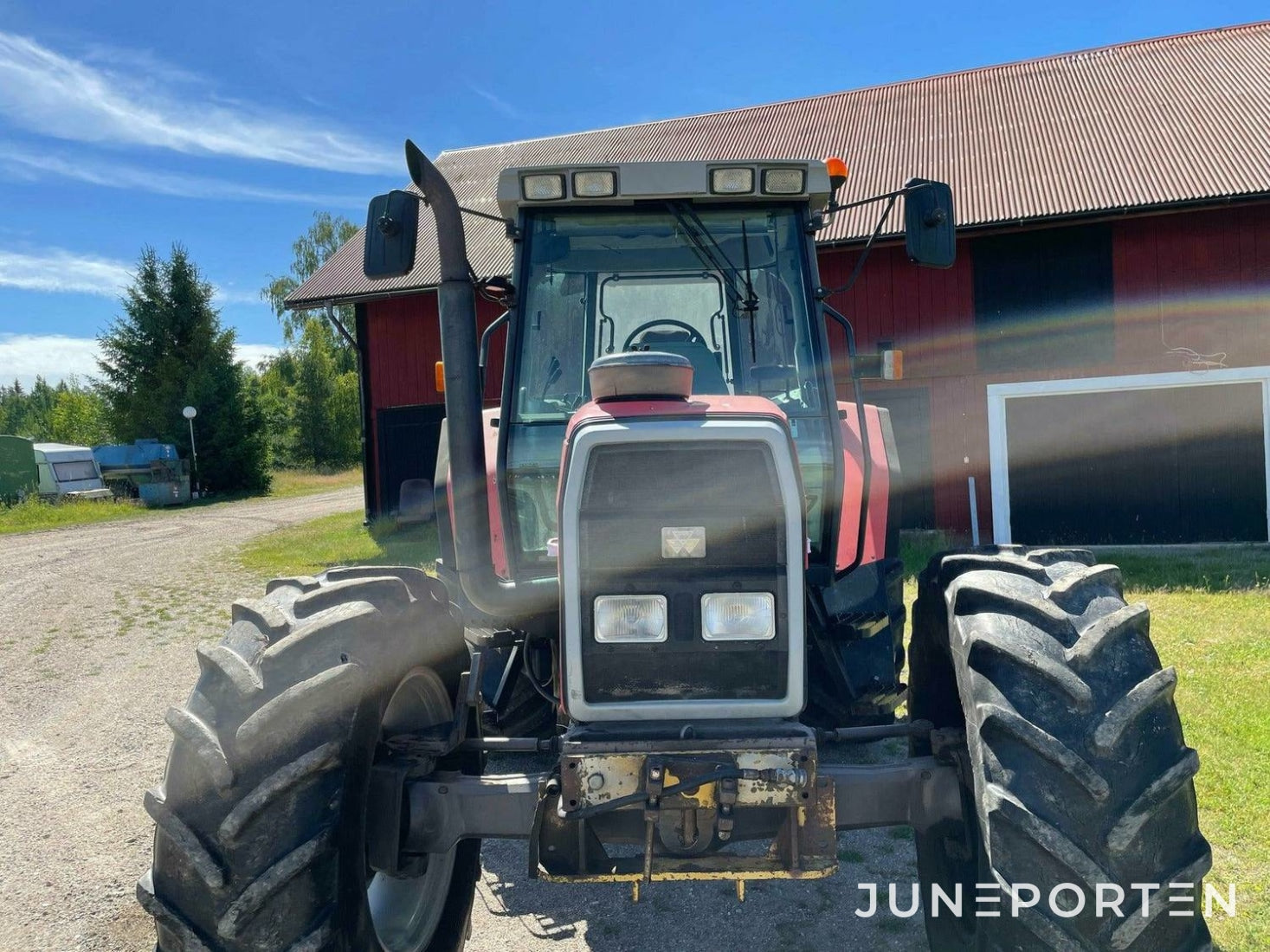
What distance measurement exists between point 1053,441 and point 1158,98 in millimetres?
5931

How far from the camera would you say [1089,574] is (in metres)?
2.55

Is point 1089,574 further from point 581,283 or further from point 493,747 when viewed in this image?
point 581,283

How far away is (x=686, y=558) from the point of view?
2582mm

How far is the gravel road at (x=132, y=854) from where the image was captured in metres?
3.33

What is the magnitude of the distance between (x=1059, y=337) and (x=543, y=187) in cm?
1088

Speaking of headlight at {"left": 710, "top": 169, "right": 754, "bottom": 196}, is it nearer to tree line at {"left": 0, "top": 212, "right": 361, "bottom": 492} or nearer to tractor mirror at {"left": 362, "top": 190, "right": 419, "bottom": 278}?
tractor mirror at {"left": 362, "top": 190, "right": 419, "bottom": 278}

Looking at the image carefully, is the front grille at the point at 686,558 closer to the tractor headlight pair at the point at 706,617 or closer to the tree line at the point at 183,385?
the tractor headlight pair at the point at 706,617

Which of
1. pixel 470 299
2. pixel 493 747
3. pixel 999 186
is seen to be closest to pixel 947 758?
pixel 493 747

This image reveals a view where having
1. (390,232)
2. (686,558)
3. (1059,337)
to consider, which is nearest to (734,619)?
(686,558)

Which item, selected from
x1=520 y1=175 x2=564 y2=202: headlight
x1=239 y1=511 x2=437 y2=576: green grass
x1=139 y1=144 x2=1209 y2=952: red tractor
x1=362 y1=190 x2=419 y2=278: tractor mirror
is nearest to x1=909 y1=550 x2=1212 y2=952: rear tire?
x1=139 y1=144 x2=1209 y2=952: red tractor

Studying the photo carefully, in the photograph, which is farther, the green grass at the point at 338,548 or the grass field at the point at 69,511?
the grass field at the point at 69,511

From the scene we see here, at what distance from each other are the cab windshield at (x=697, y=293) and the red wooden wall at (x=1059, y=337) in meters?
7.29

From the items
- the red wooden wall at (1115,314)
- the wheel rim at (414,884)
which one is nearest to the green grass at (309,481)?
the red wooden wall at (1115,314)

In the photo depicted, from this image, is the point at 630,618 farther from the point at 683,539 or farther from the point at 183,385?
the point at 183,385
